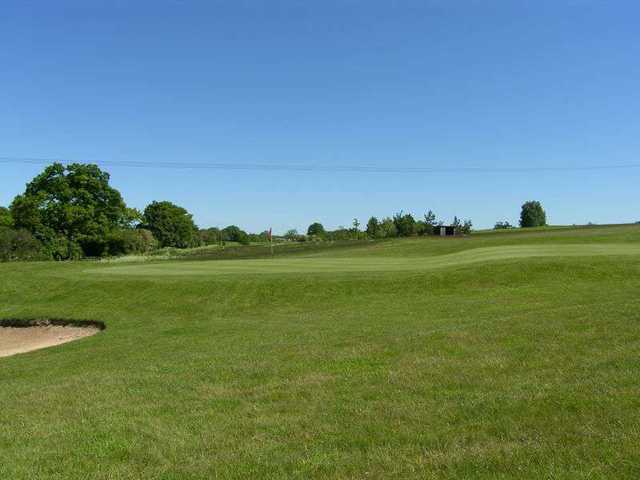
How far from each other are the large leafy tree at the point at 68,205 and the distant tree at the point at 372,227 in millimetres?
41327

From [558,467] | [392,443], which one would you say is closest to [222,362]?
[392,443]

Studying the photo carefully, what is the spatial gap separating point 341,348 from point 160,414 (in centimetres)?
433

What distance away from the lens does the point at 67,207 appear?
6894 cm

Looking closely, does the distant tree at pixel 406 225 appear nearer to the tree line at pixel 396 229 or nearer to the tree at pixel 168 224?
the tree line at pixel 396 229

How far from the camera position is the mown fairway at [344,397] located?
17.8 ft

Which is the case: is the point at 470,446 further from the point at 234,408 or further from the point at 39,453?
the point at 39,453

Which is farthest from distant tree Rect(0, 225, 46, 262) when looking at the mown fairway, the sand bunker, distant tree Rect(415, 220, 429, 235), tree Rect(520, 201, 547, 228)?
tree Rect(520, 201, 547, 228)

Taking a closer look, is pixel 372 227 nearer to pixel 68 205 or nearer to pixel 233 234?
pixel 68 205

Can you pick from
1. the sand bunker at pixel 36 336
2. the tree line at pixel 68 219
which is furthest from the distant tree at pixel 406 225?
the sand bunker at pixel 36 336

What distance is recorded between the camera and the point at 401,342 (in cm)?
1082

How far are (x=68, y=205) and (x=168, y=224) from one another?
5374cm

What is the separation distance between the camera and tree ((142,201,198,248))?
122 metres

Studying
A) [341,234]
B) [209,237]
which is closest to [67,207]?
[341,234]

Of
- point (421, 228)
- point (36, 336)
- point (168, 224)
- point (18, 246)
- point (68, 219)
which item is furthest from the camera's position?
point (168, 224)
